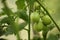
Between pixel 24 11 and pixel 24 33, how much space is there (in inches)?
24.5

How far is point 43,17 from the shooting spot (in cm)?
55

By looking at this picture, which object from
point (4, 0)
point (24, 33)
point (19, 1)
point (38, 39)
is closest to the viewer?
point (4, 0)

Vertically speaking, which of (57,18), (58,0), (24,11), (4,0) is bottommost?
(4,0)

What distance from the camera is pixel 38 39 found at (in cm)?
60

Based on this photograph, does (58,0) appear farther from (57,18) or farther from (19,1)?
(19,1)

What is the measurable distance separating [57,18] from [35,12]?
0.41 meters

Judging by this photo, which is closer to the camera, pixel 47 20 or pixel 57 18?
pixel 47 20

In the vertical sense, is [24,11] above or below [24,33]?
below

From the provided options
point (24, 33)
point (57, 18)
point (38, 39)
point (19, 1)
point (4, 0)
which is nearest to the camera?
point (4, 0)

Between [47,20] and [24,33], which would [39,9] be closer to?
[47,20]

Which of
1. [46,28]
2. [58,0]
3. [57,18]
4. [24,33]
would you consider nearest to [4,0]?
[46,28]

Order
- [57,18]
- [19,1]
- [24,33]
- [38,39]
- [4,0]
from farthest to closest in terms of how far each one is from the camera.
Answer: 1. [24,33]
2. [57,18]
3. [38,39]
4. [19,1]
5. [4,0]

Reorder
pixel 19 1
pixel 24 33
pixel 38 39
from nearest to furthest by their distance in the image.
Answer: pixel 19 1 → pixel 38 39 → pixel 24 33

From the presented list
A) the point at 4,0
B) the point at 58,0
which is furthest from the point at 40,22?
the point at 58,0
